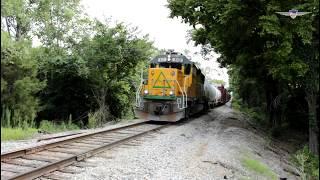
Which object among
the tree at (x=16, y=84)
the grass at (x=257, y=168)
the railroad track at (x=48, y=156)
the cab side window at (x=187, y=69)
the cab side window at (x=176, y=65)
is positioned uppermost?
the cab side window at (x=176, y=65)

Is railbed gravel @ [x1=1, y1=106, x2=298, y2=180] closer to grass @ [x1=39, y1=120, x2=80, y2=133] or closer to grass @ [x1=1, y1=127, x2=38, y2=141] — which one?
grass @ [x1=39, y1=120, x2=80, y2=133]

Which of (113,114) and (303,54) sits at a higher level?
(303,54)

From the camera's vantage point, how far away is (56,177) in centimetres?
669

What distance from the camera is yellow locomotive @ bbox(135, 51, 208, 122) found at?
59.3ft

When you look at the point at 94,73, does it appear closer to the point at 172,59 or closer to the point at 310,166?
the point at 172,59

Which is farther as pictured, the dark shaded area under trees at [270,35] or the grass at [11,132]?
the dark shaded area under trees at [270,35]

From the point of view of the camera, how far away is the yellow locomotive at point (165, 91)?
18.1 m

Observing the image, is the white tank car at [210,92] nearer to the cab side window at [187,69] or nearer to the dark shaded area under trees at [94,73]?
the dark shaded area under trees at [94,73]

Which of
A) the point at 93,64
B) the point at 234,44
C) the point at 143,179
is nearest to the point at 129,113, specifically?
the point at 93,64

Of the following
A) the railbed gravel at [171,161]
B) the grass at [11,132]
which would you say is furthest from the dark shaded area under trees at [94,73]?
the grass at [11,132]

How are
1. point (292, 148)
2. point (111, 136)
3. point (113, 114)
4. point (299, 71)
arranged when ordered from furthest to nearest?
point (113, 114)
point (292, 148)
point (299, 71)
point (111, 136)

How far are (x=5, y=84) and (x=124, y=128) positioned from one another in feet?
45.1

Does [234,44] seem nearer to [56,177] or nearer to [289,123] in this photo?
[289,123]

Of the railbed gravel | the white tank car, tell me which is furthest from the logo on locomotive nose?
the white tank car
